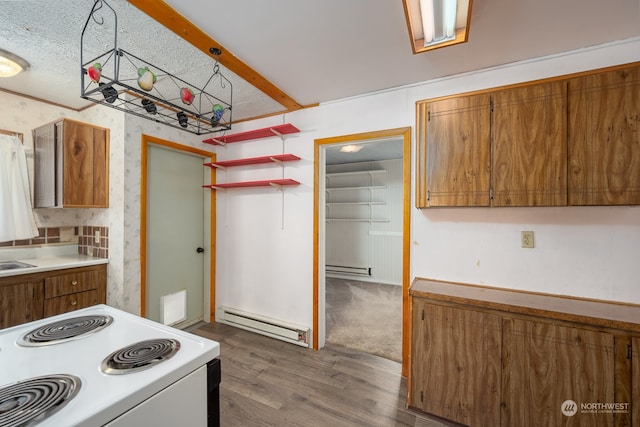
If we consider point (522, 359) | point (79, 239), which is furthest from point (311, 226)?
point (79, 239)

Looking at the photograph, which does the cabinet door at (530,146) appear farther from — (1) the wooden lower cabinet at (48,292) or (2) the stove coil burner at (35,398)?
(1) the wooden lower cabinet at (48,292)

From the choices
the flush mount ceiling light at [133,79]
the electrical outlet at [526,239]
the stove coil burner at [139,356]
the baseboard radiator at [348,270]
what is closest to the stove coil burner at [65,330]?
the stove coil burner at [139,356]

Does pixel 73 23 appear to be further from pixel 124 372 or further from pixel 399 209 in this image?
pixel 399 209

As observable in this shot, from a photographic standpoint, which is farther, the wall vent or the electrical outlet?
the wall vent

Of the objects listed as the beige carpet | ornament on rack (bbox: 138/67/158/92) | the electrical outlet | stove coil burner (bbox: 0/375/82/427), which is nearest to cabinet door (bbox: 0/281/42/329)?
stove coil burner (bbox: 0/375/82/427)

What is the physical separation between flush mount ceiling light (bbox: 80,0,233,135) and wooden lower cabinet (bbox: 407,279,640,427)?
6.16 ft

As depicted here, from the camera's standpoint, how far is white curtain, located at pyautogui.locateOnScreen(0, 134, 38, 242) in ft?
7.12

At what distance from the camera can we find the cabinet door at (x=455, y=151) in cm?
175

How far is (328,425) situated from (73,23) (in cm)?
297

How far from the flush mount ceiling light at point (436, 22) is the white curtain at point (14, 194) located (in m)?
3.34

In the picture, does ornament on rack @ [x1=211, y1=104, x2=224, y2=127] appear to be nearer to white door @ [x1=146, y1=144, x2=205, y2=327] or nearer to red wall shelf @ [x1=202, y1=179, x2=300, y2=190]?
red wall shelf @ [x1=202, y1=179, x2=300, y2=190]

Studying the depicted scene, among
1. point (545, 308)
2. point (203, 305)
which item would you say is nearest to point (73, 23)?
point (203, 305)

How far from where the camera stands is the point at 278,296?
2.83 m

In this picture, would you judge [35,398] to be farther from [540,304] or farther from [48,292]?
[540,304]
